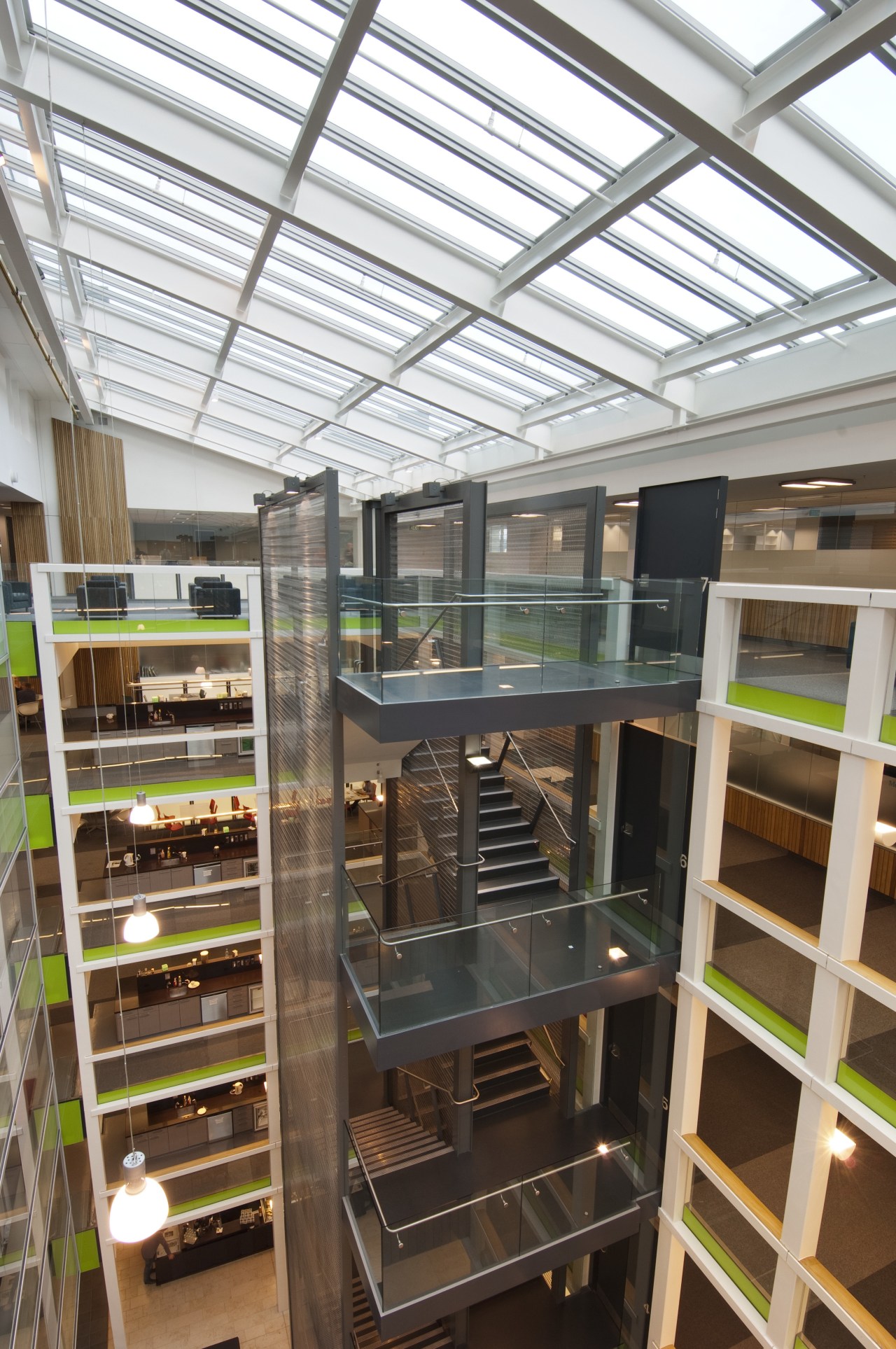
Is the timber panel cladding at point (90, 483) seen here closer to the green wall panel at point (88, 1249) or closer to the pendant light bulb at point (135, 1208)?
the pendant light bulb at point (135, 1208)

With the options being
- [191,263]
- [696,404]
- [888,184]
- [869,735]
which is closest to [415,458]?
[191,263]

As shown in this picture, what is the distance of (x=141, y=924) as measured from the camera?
18.6 ft

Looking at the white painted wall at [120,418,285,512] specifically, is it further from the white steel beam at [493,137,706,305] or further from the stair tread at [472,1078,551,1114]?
the stair tread at [472,1078,551,1114]

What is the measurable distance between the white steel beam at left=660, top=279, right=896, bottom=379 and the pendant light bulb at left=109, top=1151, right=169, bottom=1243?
7.49 meters

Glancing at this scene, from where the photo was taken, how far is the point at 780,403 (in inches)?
234

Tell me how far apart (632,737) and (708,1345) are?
493cm

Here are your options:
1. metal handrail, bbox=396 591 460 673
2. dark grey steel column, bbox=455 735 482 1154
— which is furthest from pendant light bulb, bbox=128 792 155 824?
metal handrail, bbox=396 591 460 673

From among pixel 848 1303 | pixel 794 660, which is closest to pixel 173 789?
pixel 794 660

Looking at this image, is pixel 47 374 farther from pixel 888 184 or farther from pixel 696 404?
pixel 888 184

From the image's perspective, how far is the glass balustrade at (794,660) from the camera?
367cm

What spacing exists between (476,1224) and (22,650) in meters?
6.05

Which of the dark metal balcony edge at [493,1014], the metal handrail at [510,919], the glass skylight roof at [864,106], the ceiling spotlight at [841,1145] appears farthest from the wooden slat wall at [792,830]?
the glass skylight roof at [864,106]

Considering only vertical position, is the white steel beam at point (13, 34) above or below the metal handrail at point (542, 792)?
above

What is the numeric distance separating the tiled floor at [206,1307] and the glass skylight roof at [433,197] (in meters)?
11.0
